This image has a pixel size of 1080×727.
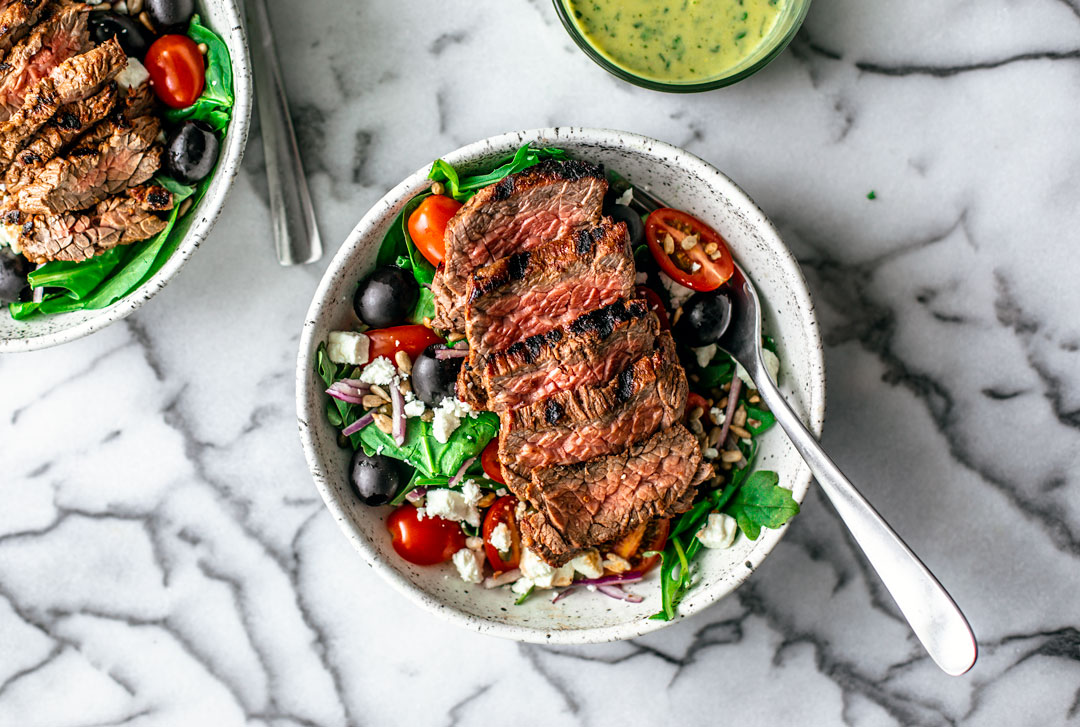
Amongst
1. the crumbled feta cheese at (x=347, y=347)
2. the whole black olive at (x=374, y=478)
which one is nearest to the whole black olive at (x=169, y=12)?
the crumbled feta cheese at (x=347, y=347)

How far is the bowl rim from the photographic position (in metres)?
3.20

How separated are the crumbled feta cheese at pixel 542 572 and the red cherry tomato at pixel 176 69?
2.07m

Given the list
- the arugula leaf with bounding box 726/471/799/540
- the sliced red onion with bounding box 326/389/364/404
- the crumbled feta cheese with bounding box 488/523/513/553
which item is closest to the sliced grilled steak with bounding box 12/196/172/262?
the sliced red onion with bounding box 326/389/364/404

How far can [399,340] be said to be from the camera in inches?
122

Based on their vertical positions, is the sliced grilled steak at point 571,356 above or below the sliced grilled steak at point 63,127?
below

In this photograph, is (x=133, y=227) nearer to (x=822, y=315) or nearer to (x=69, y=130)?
(x=69, y=130)

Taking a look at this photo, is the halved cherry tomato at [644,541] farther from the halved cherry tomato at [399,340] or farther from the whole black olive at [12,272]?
the whole black olive at [12,272]

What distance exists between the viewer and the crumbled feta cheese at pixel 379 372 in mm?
3059

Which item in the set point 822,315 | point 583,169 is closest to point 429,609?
point 583,169

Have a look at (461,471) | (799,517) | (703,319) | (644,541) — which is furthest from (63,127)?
(799,517)

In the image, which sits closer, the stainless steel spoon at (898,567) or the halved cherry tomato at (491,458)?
the stainless steel spoon at (898,567)

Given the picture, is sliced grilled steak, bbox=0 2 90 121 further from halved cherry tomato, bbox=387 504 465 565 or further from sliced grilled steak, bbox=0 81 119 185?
halved cherry tomato, bbox=387 504 465 565

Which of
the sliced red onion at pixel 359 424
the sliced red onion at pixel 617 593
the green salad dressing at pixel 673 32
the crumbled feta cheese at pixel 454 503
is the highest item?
the green salad dressing at pixel 673 32

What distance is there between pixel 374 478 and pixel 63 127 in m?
1.65
